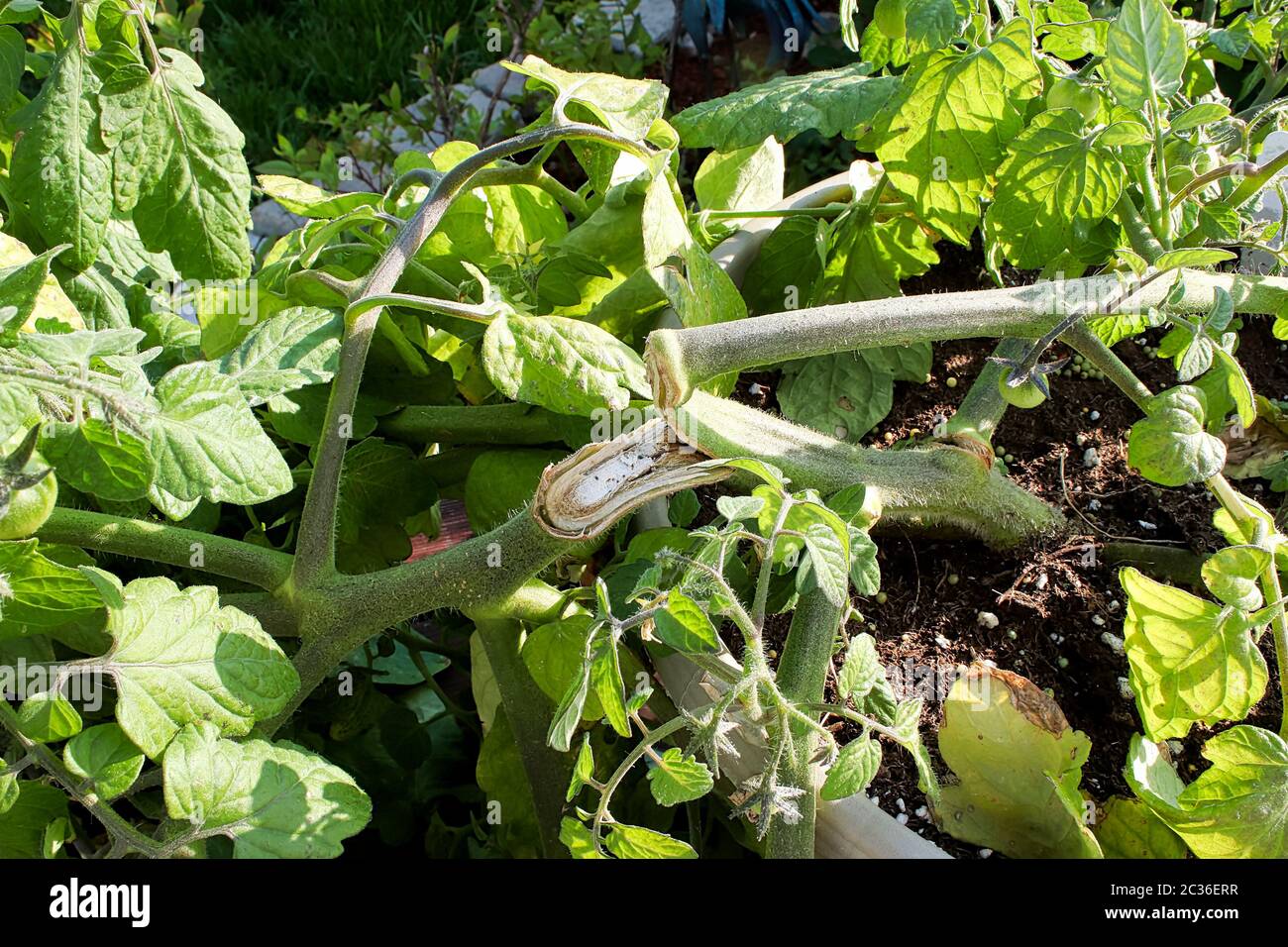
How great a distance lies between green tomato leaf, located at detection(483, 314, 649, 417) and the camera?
76cm

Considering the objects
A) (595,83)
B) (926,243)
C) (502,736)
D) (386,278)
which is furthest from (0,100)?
(926,243)

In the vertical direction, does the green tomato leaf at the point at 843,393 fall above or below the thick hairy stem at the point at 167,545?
above

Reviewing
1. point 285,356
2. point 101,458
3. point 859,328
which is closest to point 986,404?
point 859,328

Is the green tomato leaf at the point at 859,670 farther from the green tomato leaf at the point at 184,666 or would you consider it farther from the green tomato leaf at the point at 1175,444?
the green tomato leaf at the point at 184,666

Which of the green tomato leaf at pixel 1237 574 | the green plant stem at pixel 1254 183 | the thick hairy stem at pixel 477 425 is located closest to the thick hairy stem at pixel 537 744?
the thick hairy stem at pixel 477 425

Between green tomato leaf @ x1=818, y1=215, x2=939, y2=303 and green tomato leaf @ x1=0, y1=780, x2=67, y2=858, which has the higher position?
green tomato leaf @ x1=818, y1=215, x2=939, y2=303

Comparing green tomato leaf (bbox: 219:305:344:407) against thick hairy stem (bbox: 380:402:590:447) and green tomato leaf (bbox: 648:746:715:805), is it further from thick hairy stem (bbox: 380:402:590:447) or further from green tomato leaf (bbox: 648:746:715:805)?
green tomato leaf (bbox: 648:746:715:805)

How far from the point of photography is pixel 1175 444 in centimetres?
70

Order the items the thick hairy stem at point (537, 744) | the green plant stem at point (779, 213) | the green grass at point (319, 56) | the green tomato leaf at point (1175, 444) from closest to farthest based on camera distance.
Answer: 1. the green tomato leaf at point (1175, 444)
2. the thick hairy stem at point (537, 744)
3. the green plant stem at point (779, 213)
4. the green grass at point (319, 56)

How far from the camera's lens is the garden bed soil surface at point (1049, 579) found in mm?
850

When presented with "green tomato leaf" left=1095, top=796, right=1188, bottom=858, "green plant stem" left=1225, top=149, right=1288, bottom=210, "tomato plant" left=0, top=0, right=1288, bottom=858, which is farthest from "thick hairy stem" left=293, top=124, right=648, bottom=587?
"green tomato leaf" left=1095, top=796, right=1188, bottom=858

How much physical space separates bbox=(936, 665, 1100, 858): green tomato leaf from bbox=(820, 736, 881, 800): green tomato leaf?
7.6 inches

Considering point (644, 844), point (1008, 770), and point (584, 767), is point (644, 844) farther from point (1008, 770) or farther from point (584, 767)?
point (1008, 770)

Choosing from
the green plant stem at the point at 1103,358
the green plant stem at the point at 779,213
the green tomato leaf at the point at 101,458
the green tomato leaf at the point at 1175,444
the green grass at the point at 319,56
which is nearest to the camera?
the green tomato leaf at the point at 101,458
